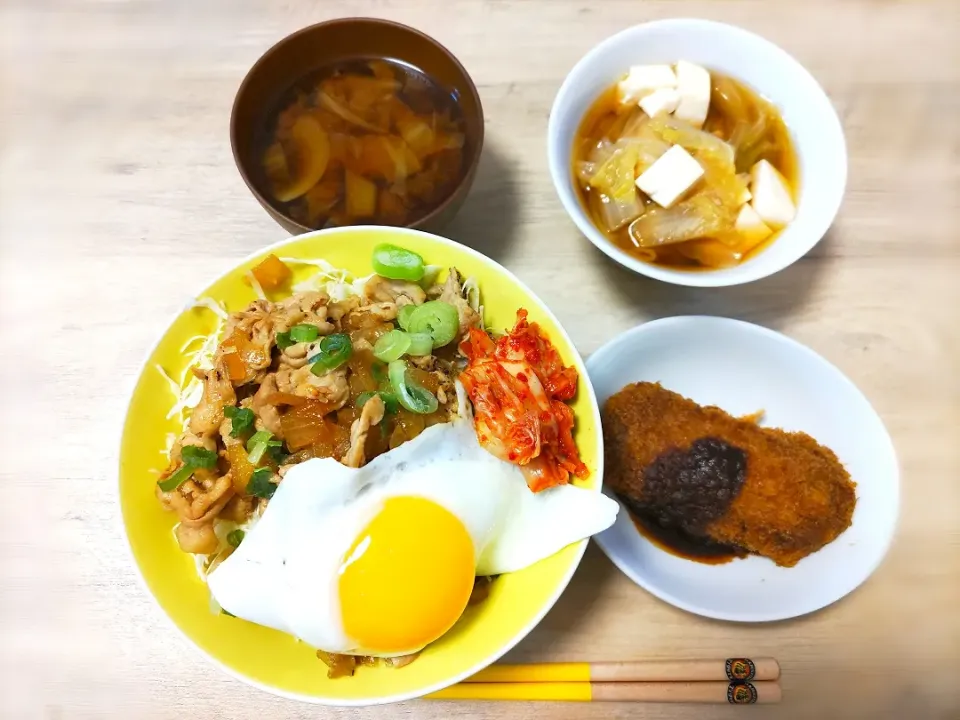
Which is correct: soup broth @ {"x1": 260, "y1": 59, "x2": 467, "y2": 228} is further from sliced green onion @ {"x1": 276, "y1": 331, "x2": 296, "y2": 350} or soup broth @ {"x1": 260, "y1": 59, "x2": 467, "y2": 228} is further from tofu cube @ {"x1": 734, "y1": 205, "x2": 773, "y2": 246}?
tofu cube @ {"x1": 734, "y1": 205, "x2": 773, "y2": 246}

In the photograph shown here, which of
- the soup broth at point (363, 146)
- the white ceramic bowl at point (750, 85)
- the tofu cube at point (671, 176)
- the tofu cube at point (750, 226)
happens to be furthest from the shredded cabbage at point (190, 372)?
the tofu cube at point (750, 226)

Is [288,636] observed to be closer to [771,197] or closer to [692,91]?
[771,197]

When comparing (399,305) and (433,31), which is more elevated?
(433,31)

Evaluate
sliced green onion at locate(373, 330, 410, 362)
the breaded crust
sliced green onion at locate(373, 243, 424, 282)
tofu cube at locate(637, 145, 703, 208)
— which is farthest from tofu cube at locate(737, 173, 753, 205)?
sliced green onion at locate(373, 330, 410, 362)

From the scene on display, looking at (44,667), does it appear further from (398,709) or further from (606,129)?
(606,129)

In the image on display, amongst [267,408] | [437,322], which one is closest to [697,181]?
[437,322]

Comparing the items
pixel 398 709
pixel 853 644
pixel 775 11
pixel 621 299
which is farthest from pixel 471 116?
pixel 853 644
